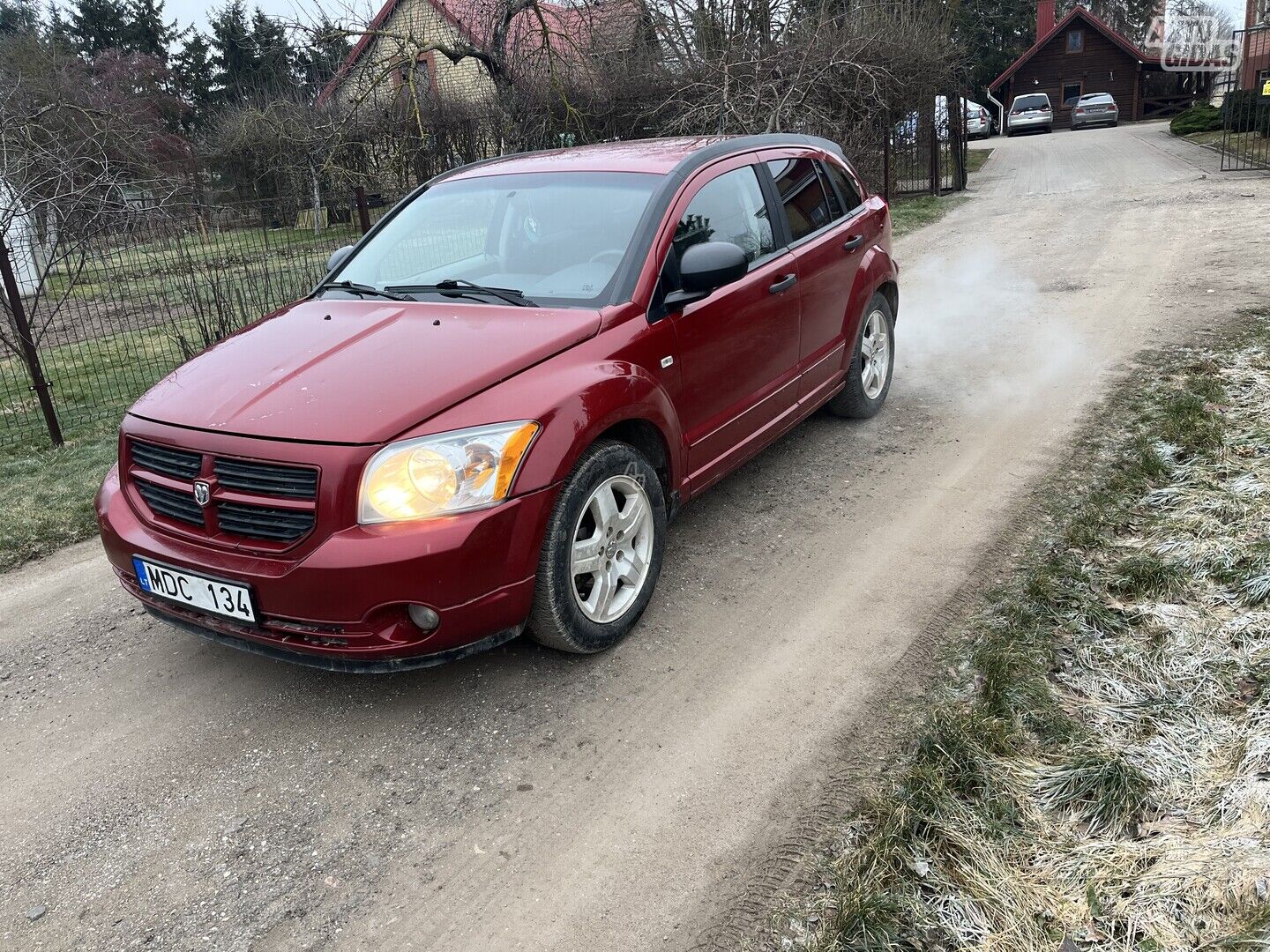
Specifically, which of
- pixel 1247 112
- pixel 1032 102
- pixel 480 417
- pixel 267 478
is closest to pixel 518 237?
pixel 480 417

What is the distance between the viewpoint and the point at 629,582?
378 cm

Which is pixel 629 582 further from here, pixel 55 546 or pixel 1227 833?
pixel 55 546

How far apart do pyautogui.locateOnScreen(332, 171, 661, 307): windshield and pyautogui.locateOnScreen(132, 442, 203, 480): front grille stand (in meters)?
1.25

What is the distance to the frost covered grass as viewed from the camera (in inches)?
91.7

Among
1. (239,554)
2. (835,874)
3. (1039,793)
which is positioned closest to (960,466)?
(1039,793)

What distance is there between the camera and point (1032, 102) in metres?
41.1

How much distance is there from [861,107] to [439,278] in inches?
568

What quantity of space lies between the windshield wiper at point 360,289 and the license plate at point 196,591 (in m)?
1.50

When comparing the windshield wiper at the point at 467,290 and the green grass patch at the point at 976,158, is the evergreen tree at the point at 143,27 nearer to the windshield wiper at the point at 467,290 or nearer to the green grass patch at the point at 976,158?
the green grass patch at the point at 976,158

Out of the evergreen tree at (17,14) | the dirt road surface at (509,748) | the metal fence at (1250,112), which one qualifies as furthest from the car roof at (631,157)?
the evergreen tree at (17,14)

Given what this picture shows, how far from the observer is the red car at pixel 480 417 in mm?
3041

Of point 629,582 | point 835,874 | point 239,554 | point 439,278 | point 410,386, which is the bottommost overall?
point 835,874

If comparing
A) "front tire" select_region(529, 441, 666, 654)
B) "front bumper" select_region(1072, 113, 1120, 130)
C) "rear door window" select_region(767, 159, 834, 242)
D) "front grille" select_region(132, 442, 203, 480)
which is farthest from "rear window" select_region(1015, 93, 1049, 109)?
"front grille" select_region(132, 442, 203, 480)

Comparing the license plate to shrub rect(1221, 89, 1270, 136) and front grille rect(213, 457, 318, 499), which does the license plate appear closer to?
front grille rect(213, 457, 318, 499)
